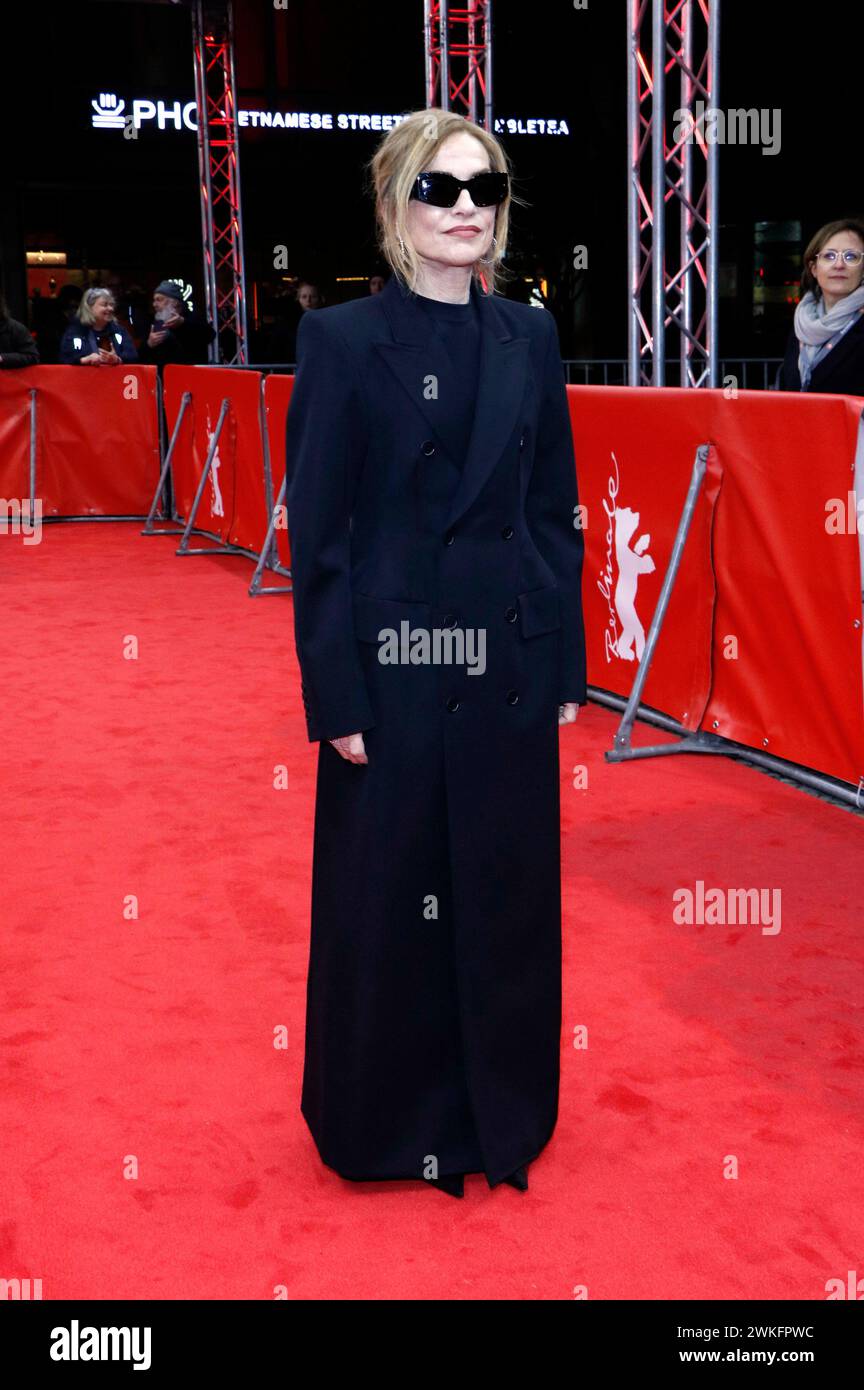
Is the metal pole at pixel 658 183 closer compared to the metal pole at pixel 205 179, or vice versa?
the metal pole at pixel 658 183

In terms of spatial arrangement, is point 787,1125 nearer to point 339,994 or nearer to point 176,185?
point 339,994

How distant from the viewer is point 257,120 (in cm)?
2219

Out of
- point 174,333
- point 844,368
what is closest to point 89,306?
point 174,333

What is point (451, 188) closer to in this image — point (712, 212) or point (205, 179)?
point (712, 212)

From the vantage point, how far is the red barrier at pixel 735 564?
4.95 meters

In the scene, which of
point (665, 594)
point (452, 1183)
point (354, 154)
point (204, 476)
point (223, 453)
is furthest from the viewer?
point (354, 154)

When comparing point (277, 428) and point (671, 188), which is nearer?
point (671, 188)

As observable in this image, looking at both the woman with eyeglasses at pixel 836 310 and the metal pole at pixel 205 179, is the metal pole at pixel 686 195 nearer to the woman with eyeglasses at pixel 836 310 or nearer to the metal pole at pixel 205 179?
the woman with eyeglasses at pixel 836 310

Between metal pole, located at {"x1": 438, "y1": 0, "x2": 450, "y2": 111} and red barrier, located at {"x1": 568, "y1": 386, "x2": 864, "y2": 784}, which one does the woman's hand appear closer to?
red barrier, located at {"x1": 568, "y1": 386, "x2": 864, "y2": 784}

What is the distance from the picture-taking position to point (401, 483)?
2582mm

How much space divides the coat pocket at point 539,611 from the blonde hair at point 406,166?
0.57 meters

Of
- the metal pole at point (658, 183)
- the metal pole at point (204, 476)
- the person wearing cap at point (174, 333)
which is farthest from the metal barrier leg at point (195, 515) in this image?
the metal pole at point (658, 183)

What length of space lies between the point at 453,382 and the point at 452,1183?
1483 mm
